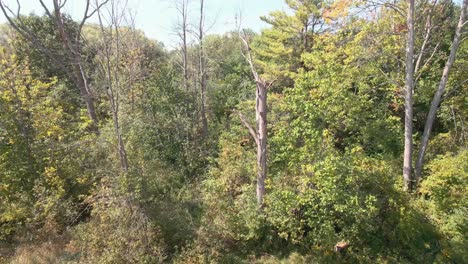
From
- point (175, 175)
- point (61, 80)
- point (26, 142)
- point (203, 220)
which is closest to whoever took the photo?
point (203, 220)

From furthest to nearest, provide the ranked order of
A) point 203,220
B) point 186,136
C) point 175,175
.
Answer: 1. point 186,136
2. point 175,175
3. point 203,220

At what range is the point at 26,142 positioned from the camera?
32.6 feet

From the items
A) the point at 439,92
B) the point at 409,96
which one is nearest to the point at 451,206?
the point at 409,96

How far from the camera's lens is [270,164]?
959 centimetres

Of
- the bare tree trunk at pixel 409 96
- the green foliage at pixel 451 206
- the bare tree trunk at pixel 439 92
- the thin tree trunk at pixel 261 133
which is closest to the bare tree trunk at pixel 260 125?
the thin tree trunk at pixel 261 133

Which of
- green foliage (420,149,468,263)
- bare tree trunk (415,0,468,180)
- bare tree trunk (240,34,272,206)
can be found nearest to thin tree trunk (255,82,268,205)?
bare tree trunk (240,34,272,206)

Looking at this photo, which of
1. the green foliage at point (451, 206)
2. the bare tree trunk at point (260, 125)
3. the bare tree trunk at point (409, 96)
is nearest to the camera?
the green foliage at point (451, 206)

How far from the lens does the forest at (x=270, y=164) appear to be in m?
7.67

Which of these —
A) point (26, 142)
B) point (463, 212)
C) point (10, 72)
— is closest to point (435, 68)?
point (463, 212)

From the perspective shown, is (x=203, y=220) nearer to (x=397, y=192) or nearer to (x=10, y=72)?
(x=397, y=192)

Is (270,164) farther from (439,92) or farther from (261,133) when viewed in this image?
(439,92)

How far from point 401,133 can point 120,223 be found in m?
9.79

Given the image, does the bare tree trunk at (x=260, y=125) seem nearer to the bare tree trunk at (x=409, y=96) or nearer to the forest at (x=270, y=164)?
the forest at (x=270, y=164)

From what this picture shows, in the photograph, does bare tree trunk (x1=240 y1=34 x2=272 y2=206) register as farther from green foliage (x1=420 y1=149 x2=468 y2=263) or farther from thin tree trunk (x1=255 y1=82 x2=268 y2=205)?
green foliage (x1=420 y1=149 x2=468 y2=263)
